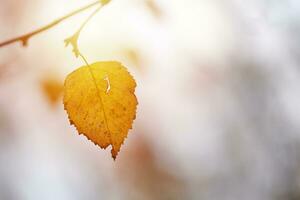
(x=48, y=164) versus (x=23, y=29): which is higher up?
(x=23, y=29)

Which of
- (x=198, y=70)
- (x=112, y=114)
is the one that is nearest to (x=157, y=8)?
(x=198, y=70)

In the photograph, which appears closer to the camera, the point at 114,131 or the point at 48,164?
the point at 114,131

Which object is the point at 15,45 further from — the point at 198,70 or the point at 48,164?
the point at 198,70

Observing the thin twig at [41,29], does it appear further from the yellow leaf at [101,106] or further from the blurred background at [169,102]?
the yellow leaf at [101,106]

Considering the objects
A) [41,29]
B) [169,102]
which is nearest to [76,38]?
[41,29]

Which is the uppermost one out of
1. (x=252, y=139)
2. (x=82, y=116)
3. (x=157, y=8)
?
(x=157, y=8)

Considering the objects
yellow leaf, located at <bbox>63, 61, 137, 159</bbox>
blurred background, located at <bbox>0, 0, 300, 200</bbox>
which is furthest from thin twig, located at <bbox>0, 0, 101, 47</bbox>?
yellow leaf, located at <bbox>63, 61, 137, 159</bbox>
